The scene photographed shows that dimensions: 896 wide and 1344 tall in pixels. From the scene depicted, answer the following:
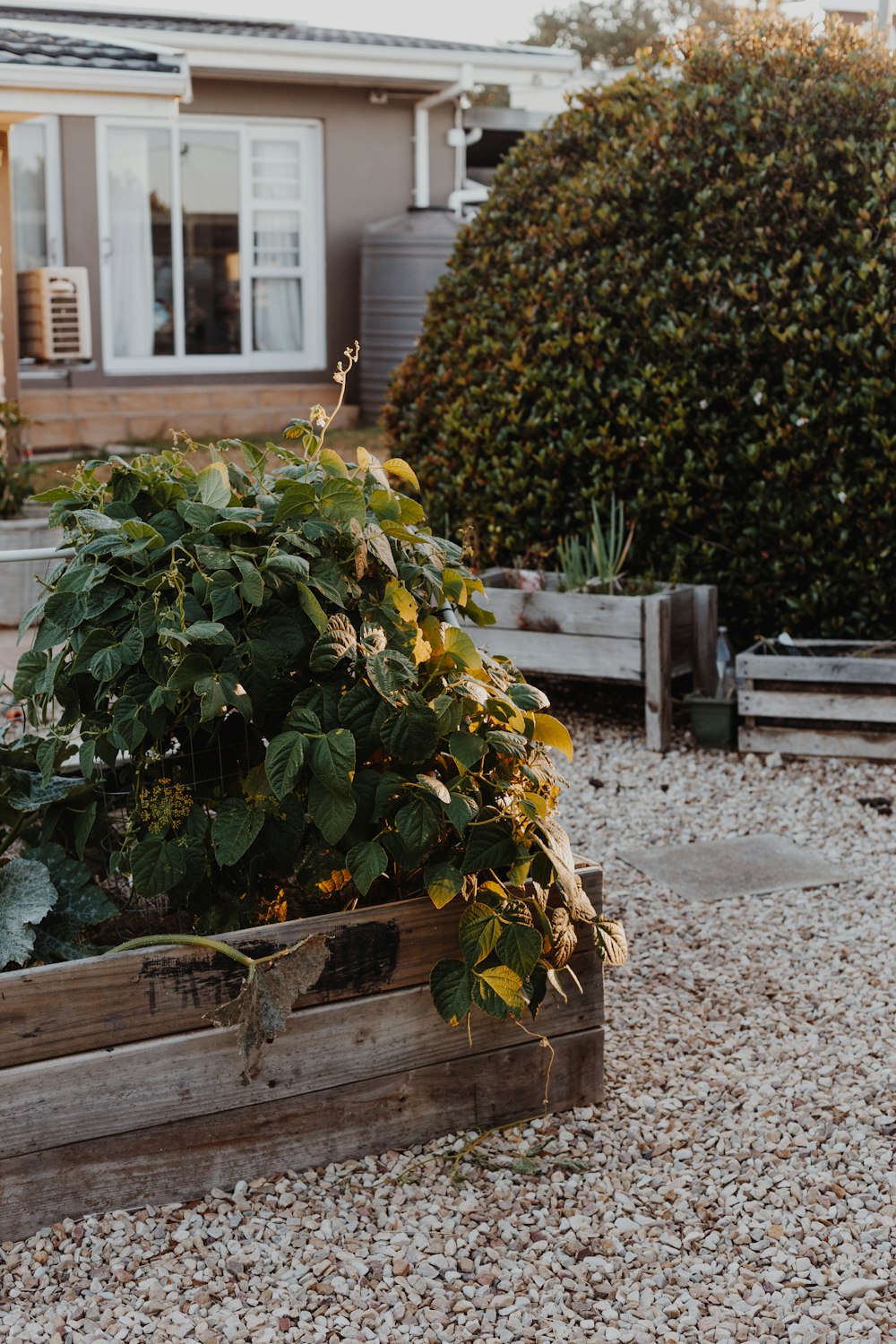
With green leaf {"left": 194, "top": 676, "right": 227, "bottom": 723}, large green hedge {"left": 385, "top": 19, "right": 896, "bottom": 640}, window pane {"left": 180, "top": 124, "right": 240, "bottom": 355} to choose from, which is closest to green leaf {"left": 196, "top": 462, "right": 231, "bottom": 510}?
green leaf {"left": 194, "top": 676, "right": 227, "bottom": 723}

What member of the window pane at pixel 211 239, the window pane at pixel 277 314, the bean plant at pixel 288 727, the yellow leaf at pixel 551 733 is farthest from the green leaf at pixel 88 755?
the window pane at pixel 277 314

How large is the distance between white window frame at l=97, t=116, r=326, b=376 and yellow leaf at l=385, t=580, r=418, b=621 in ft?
33.7

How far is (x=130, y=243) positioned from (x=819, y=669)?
356 inches

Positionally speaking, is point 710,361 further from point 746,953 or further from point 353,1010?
point 353,1010

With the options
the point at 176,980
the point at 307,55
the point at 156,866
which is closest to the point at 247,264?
the point at 307,55

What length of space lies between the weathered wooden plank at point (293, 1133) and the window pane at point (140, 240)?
10.7m

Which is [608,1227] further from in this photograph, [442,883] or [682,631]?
[682,631]

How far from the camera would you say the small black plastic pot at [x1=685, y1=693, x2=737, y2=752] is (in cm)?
509

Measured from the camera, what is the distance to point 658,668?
5055 mm

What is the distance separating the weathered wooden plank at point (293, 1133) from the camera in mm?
2240

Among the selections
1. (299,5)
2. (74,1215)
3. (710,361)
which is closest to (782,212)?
(710,361)

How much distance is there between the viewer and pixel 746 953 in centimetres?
348

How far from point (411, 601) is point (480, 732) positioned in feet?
0.86

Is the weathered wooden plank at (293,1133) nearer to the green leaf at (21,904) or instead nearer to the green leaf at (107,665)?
the green leaf at (21,904)
